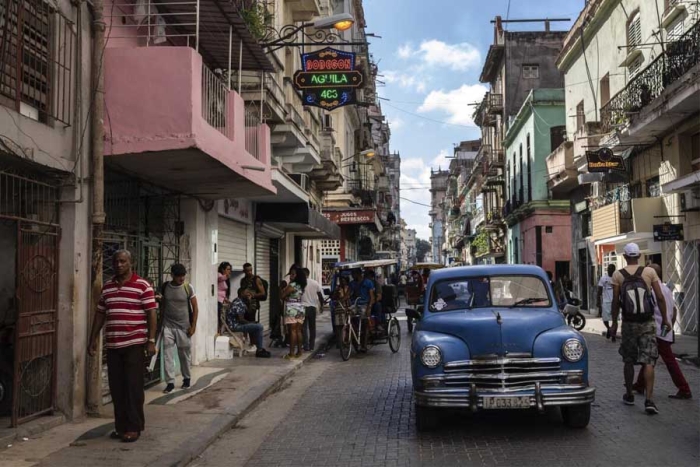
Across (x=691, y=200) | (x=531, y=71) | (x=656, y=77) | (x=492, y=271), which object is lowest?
(x=492, y=271)

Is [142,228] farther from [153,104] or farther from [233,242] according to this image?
[233,242]

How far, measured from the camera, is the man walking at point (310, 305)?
14.0 m

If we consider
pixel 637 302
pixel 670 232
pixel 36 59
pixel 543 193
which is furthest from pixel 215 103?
pixel 543 193

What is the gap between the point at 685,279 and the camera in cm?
1819

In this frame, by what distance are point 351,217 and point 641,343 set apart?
71.4 feet

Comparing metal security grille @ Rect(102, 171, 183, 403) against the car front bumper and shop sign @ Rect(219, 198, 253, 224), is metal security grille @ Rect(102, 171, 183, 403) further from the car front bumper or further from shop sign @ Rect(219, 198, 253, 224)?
the car front bumper

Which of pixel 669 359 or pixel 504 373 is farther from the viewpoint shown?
pixel 669 359

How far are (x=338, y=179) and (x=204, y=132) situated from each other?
60.6ft

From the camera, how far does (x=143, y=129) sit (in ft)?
27.1

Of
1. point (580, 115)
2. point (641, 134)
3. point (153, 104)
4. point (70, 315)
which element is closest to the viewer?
point (70, 315)

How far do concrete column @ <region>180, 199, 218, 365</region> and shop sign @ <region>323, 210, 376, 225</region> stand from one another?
629 inches

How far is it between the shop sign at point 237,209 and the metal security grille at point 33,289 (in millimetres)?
6326

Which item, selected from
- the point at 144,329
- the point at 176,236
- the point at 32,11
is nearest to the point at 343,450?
the point at 144,329

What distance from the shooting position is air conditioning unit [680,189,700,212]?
55.8ft
